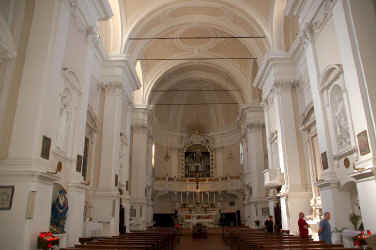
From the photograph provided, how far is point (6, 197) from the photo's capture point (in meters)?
5.57

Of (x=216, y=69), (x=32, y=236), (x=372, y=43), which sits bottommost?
(x=32, y=236)

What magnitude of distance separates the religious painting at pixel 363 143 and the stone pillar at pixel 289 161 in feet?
18.5

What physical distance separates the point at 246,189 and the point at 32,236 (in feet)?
56.2

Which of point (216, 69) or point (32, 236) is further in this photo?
point (216, 69)

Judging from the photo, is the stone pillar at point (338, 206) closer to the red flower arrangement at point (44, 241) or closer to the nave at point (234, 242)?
the nave at point (234, 242)

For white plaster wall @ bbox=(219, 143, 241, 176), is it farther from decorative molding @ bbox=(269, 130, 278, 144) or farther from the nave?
decorative molding @ bbox=(269, 130, 278, 144)

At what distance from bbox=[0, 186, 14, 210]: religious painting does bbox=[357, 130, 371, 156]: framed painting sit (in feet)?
22.1

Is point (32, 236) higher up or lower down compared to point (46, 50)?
lower down

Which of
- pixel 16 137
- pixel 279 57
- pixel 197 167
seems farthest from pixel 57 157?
pixel 197 167

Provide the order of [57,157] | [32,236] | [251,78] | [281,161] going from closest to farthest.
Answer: [32,236]
[57,157]
[281,161]
[251,78]

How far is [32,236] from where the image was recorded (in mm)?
5598

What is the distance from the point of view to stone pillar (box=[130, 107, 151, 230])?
17.6m

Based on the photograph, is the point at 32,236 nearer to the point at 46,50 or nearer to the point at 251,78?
the point at 46,50

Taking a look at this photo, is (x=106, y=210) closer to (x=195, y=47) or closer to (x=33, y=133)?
Result: (x=33, y=133)
